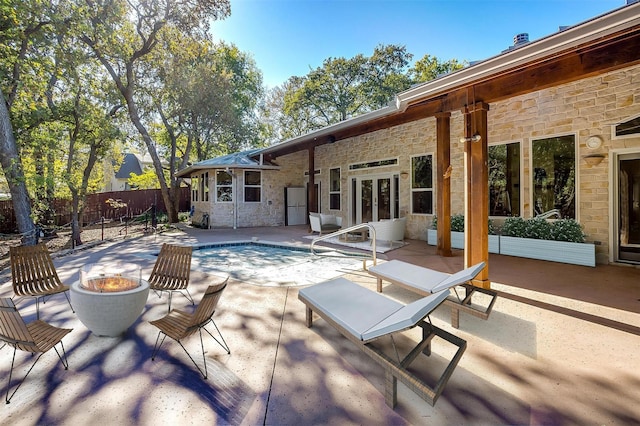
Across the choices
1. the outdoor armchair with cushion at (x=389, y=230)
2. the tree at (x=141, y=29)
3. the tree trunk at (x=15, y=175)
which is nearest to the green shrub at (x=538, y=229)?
the outdoor armchair with cushion at (x=389, y=230)

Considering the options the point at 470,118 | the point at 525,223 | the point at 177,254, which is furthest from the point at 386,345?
the point at 525,223

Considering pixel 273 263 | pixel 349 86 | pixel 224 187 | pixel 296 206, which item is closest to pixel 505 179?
pixel 273 263

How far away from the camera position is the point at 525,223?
6957 millimetres

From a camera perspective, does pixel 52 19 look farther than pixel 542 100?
Yes

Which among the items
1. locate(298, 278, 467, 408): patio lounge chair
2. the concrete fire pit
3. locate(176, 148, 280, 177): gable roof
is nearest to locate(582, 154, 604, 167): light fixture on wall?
locate(298, 278, 467, 408): patio lounge chair

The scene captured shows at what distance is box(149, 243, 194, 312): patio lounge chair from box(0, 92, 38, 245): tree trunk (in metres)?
4.95

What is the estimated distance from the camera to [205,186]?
45.9 feet

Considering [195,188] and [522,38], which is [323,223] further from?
[195,188]

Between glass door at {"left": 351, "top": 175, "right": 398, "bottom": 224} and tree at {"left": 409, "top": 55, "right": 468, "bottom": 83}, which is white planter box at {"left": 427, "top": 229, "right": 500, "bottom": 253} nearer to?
glass door at {"left": 351, "top": 175, "right": 398, "bottom": 224}

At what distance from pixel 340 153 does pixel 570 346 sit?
10.0 metres

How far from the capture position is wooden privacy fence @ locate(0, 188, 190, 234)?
12781 mm

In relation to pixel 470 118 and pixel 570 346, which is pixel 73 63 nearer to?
pixel 470 118

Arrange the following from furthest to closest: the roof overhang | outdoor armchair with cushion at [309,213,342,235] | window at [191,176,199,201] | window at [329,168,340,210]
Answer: window at [191,176,199,201], window at [329,168,340,210], outdoor armchair with cushion at [309,213,342,235], the roof overhang

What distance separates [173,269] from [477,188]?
14.8 ft
